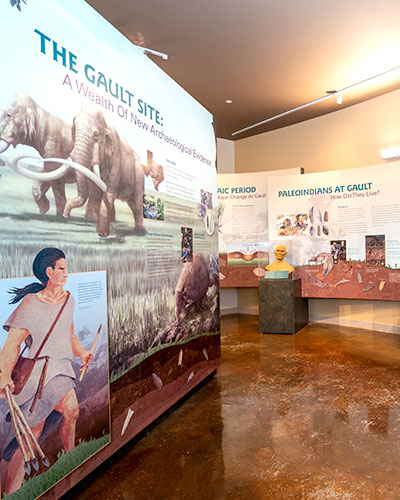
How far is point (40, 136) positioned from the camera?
2049 millimetres

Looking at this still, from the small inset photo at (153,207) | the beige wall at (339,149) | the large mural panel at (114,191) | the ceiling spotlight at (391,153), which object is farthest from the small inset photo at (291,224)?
the small inset photo at (153,207)

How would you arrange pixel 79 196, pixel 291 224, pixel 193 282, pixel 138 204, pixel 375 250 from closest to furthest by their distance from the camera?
pixel 79 196 → pixel 138 204 → pixel 193 282 → pixel 375 250 → pixel 291 224

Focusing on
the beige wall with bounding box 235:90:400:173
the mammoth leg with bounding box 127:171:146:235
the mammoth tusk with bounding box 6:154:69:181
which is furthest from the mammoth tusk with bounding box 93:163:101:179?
the beige wall with bounding box 235:90:400:173

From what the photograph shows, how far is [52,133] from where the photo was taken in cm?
213

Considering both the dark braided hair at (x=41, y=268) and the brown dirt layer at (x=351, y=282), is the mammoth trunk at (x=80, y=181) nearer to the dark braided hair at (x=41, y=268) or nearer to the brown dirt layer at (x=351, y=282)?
the dark braided hair at (x=41, y=268)

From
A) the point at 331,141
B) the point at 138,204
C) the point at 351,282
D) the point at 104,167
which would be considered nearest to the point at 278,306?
the point at 351,282

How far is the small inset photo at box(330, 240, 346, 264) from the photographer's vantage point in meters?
6.78

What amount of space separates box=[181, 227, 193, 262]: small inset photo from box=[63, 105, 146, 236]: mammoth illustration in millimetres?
717

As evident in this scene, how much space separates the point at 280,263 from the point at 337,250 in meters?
0.98

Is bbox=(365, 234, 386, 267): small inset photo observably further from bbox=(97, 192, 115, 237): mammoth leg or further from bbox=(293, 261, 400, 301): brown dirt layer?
bbox=(97, 192, 115, 237): mammoth leg

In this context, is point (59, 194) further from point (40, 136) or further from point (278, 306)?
point (278, 306)

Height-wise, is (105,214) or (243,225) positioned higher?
(243,225)

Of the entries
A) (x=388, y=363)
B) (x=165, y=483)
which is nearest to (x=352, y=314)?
(x=388, y=363)

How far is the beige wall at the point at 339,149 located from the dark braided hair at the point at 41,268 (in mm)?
6043
